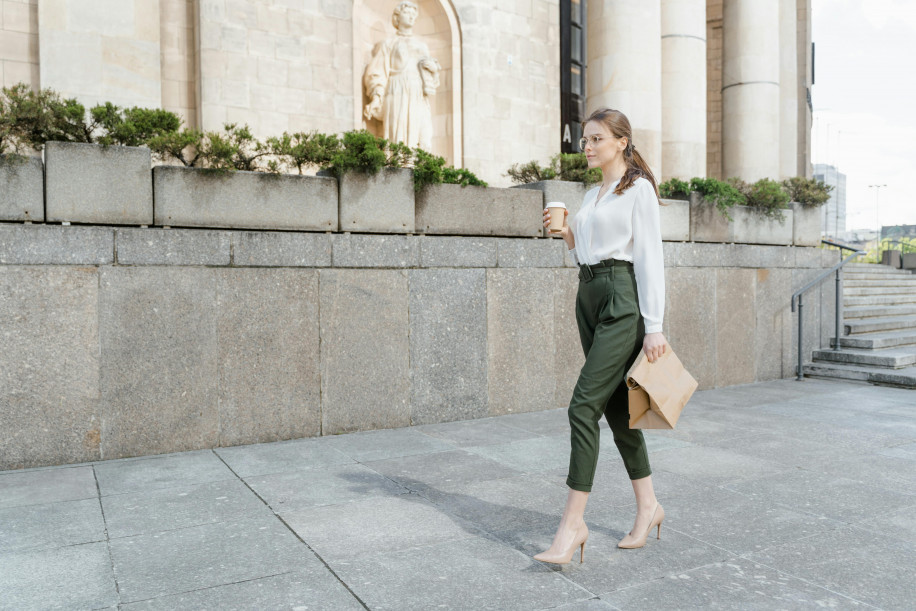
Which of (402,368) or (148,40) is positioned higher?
(148,40)

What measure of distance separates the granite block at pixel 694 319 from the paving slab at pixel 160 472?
537 cm

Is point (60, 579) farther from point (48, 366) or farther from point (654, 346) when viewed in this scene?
point (654, 346)

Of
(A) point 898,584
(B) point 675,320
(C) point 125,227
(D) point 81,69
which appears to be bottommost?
(A) point 898,584

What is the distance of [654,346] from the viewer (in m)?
3.45

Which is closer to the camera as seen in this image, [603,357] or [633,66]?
[603,357]

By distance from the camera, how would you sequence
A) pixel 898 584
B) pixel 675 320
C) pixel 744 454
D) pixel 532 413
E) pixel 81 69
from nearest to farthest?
pixel 898 584
pixel 744 454
pixel 532 413
pixel 81 69
pixel 675 320

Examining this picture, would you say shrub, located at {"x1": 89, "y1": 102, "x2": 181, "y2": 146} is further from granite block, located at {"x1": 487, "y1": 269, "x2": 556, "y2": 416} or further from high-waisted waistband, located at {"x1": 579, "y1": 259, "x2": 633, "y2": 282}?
high-waisted waistband, located at {"x1": 579, "y1": 259, "x2": 633, "y2": 282}

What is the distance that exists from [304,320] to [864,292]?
11.1 metres

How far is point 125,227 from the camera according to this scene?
5.71 metres

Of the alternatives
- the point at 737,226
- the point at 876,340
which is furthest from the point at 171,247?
the point at 876,340

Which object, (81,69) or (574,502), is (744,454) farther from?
(81,69)

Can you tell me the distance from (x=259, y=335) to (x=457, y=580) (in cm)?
345

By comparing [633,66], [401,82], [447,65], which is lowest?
[401,82]

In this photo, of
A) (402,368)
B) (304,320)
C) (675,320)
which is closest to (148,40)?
(304,320)
